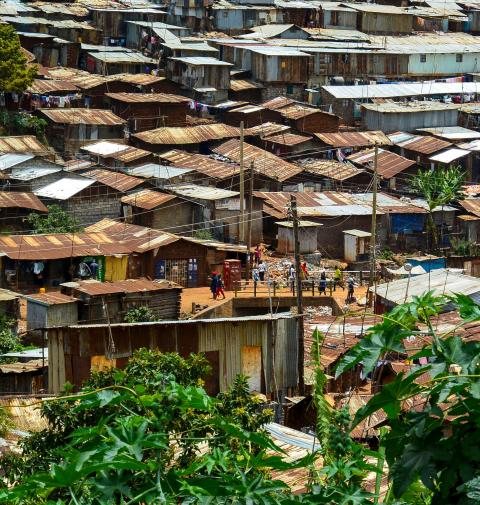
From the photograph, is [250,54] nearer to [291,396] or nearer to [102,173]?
[102,173]

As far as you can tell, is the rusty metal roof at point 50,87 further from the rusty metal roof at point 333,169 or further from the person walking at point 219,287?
the person walking at point 219,287

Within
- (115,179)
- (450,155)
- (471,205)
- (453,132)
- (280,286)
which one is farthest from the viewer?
(453,132)

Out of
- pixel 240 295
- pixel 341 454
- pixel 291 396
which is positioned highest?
pixel 341 454

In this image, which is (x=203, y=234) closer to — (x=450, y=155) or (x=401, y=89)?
(x=450, y=155)

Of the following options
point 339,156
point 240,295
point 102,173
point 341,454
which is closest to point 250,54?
point 339,156

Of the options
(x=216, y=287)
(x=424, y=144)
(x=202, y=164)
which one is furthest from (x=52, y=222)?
(x=424, y=144)

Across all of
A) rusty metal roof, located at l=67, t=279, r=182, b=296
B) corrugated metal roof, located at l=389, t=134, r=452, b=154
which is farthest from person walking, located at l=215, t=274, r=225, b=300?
corrugated metal roof, located at l=389, t=134, r=452, b=154
